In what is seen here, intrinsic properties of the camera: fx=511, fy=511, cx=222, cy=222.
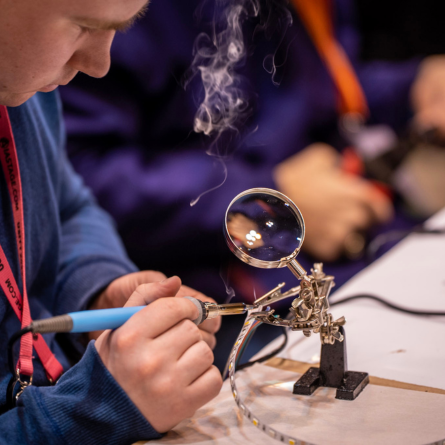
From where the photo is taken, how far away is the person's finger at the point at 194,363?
49cm

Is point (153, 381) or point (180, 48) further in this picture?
point (180, 48)

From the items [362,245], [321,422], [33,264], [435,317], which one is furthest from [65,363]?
[362,245]

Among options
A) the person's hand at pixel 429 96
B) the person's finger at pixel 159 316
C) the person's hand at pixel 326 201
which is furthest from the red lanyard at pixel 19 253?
the person's hand at pixel 429 96

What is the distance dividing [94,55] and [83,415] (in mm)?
360

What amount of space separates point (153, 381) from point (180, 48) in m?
0.95

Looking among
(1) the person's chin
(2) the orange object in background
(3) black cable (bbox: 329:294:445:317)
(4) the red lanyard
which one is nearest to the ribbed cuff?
(4) the red lanyard

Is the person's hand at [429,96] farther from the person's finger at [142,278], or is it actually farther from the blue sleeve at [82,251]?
the person's finger at [142,278]

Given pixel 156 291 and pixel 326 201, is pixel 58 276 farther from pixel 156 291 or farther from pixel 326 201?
pixel 326 201

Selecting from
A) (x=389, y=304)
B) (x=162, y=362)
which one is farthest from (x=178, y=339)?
(x=389, y=304)

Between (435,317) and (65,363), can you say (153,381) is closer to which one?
A: (65,363)

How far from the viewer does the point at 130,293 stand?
2.31 feet

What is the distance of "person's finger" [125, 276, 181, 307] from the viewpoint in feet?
1.73

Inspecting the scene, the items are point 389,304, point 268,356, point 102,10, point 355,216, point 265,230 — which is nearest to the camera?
point 102,10

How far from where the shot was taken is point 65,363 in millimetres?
734
